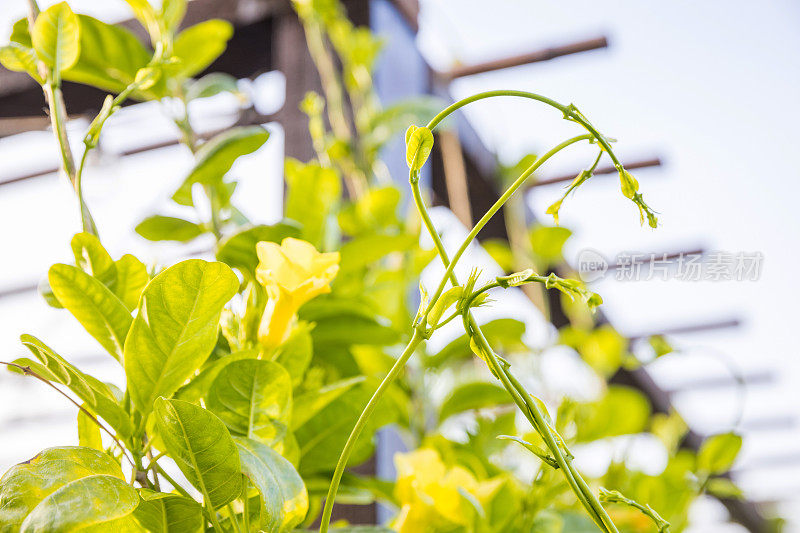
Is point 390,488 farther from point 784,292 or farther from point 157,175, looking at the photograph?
point 784,292

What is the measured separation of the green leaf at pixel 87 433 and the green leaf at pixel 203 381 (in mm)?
40

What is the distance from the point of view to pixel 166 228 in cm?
44

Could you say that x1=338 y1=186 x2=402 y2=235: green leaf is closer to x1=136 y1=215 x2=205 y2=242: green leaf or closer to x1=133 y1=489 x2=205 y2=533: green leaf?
x1=136 y1=215 x2=205 y2=242: green leaf

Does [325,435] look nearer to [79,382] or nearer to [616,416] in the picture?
[79,382]

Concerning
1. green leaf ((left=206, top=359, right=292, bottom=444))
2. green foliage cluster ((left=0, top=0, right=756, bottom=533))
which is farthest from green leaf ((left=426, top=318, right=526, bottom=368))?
green leaf ((left=206, top=359, right=292, bottom=444))

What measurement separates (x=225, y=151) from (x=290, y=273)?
0.09m

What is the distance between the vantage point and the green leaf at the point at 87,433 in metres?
0.30

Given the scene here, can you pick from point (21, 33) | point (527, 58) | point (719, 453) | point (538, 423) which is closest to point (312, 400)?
point (538, 423)

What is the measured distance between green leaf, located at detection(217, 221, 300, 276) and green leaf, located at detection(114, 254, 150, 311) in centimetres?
6

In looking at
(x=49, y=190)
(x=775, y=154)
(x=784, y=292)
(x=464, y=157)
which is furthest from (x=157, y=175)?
(x=784, y=292)

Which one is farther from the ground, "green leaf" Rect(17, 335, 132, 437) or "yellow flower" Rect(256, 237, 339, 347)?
"yellow flower" Rect(256, 237, 339, 347)

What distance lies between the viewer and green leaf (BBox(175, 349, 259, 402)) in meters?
0.30

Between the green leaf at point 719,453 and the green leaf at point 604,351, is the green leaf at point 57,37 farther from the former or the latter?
the green leaf at point 604,351

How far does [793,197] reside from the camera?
2.51 metres
